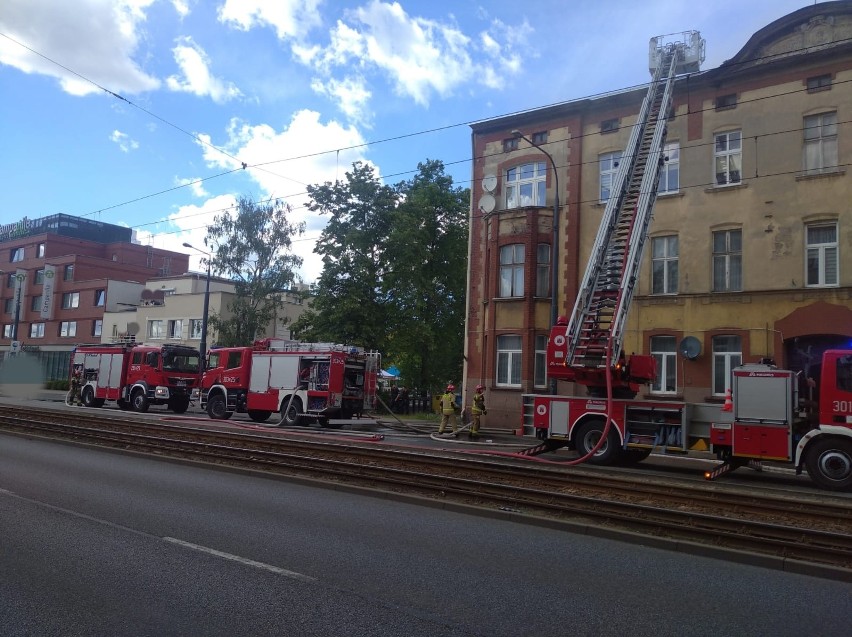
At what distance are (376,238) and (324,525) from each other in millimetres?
25690

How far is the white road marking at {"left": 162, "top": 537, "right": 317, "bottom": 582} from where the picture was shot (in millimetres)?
5934

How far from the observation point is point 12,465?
11734mm

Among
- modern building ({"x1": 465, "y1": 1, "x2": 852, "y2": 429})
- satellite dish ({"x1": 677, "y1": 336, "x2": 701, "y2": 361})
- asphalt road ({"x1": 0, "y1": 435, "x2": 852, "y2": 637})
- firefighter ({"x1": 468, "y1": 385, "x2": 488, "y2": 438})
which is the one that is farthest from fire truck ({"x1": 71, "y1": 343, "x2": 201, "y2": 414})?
asphalt road ({"x1": 0, "y1": 435, "x2": 852, "y2": 637})

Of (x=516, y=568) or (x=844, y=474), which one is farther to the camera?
(x=844, y=474)

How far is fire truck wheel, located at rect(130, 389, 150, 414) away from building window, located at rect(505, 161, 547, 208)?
17367mm

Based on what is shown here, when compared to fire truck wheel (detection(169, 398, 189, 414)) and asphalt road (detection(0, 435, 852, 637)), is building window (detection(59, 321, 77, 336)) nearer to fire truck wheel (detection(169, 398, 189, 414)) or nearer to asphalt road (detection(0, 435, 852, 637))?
fire truck wheel (detection(169, 398, 189, 414))

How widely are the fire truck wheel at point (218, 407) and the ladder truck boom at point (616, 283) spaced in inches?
576

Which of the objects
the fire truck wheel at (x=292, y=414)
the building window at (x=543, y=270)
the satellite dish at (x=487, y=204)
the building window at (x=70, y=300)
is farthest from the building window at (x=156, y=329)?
the building window at (x=543, y=270)

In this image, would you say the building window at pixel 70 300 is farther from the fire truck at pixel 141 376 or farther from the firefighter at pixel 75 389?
the fire truck at pixel 141 376

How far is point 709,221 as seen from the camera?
22.3 m

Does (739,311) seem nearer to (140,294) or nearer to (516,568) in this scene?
(516,568)

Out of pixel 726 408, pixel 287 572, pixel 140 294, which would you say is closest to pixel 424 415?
pixel 726 408

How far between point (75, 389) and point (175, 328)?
18.1 metres

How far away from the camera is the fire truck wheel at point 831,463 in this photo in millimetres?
12094
